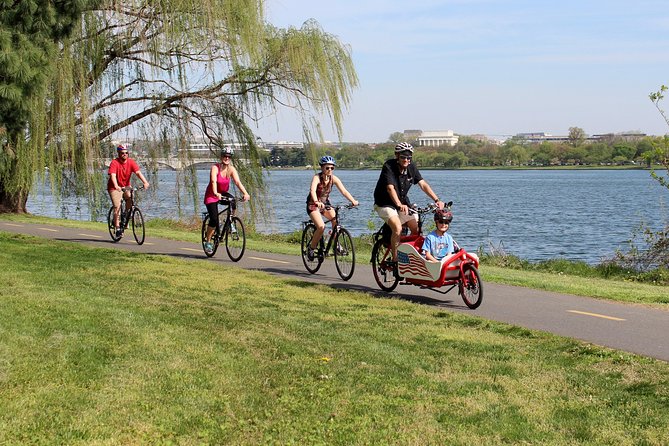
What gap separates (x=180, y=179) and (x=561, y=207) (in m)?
39.1

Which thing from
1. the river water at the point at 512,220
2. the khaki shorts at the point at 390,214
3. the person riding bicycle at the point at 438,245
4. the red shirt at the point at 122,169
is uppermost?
the red shirt at the point at 122,169

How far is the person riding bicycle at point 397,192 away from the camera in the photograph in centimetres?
1162

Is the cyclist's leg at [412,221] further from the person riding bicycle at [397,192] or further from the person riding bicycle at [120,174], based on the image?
the person riding bicycle at [120,174]

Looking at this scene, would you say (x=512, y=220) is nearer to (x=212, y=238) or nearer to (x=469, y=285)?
(x=212, y=238)

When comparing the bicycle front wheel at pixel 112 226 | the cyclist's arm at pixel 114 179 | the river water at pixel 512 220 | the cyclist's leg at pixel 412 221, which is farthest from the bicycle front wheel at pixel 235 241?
the river water at pixel 512 220

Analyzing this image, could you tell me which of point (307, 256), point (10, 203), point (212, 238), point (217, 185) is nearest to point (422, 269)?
point (307, 256)

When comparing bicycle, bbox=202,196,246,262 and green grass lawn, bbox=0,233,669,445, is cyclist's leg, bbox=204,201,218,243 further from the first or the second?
green grass lawn, bbox=0,233,669,445

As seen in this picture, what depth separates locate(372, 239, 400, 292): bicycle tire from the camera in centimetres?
1219

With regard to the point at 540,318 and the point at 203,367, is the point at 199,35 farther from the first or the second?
the point at 203,367

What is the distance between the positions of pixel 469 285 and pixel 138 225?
10002 mm

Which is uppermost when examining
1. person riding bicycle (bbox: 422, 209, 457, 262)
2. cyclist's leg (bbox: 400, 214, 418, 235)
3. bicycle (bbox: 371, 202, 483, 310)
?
cyclist's leg (bbox: 400, 214, 418, 235)

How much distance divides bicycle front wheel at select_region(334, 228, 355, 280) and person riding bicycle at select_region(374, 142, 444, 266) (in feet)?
5.08

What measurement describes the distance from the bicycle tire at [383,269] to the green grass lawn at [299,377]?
1.40 meters

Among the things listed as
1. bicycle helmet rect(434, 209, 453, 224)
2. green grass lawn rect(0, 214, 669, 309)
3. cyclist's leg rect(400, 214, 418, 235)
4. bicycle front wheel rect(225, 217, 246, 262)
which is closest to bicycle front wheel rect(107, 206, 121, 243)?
green grass lawn rect(0, 214, 669, 309)
